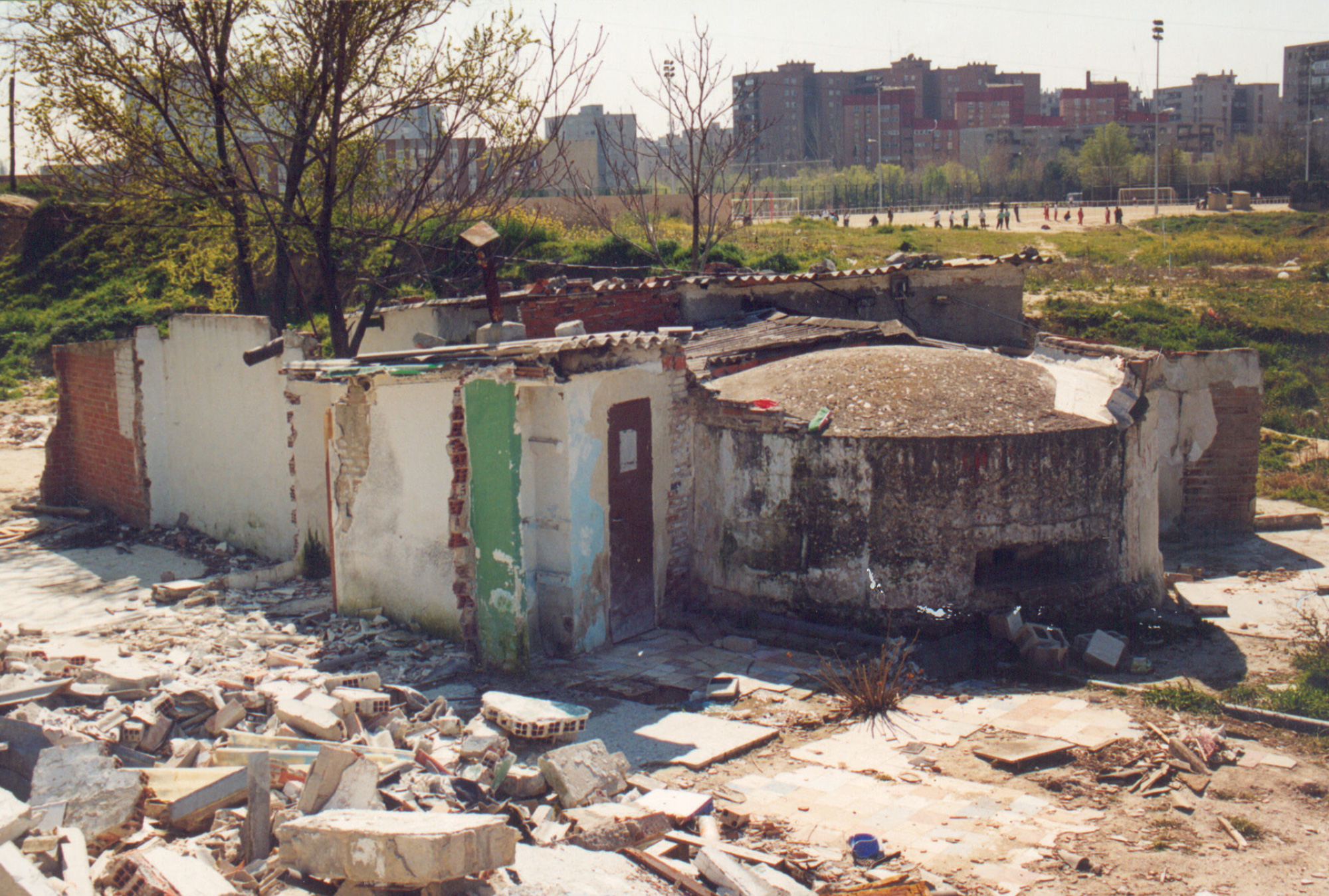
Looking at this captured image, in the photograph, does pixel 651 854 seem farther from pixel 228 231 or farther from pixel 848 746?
pixel 228 231

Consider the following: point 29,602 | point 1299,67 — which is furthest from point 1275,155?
point 29,602

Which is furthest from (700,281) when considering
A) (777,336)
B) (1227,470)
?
(1227,470)

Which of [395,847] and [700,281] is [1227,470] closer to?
[700,281]

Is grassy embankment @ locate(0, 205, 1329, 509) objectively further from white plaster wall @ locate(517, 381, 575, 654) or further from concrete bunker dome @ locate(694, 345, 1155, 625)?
white plaster wall @ locate(517, 381, 575, 654)

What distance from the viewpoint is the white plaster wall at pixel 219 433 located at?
12.1m

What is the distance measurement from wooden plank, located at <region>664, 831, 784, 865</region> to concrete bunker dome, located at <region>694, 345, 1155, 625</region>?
392 cm

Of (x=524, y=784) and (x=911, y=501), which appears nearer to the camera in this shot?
(x=524, y=784)

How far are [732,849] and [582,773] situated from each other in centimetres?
99

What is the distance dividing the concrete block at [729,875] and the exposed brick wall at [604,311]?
787 centimetres

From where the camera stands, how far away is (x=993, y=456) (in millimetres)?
9180

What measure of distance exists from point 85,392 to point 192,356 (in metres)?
2.33

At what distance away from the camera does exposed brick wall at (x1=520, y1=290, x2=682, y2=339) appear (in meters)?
12.3

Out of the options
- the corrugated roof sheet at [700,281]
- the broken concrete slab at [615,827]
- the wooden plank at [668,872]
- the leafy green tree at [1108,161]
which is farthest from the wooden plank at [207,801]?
the leafy green tree at [1108,161]

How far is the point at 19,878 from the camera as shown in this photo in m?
4.36
